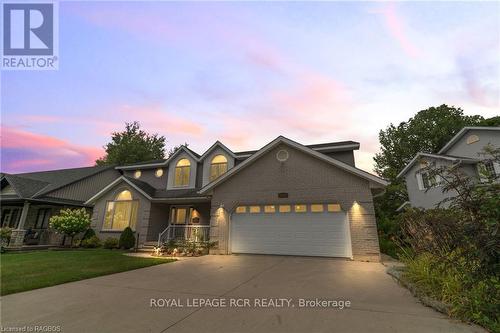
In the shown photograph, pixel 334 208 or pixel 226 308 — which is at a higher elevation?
pixel 334 208

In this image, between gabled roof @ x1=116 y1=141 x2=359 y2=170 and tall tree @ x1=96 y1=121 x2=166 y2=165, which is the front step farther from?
tall tree @ x1=96 y1=121 x2=166 y2=165

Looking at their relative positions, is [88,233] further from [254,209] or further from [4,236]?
[254,209]

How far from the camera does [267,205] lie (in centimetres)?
1235

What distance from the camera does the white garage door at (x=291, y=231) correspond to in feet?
35.9

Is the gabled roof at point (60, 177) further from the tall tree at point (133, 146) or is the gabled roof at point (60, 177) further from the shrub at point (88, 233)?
the tall tree at point (133, 146)

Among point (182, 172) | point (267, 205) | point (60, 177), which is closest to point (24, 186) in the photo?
point (60, 177)

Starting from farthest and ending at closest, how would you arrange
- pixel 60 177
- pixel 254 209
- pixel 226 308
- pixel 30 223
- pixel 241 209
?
1. pixel 60 177
2. pixel 30 223
3. pixel 241 209
4. pixel 254 209
5. pixel 226 308

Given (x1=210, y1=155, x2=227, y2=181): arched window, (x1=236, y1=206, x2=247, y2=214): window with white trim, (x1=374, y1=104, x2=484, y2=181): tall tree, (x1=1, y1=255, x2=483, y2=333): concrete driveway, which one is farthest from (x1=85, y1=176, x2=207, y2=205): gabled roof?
(x1=374, y1=104, x2=484, y2=181): tall tree

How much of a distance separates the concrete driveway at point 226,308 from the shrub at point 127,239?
7399 mm

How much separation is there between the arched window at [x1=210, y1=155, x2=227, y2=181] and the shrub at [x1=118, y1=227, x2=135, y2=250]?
20.3 feet

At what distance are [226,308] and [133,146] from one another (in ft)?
118

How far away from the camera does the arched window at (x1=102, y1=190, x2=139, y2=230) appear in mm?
15617

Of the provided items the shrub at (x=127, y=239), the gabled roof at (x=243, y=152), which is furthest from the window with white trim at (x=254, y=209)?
the shrub at (x=127, y=239)

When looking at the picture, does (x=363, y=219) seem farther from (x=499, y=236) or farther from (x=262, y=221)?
(x=499, y=236)
